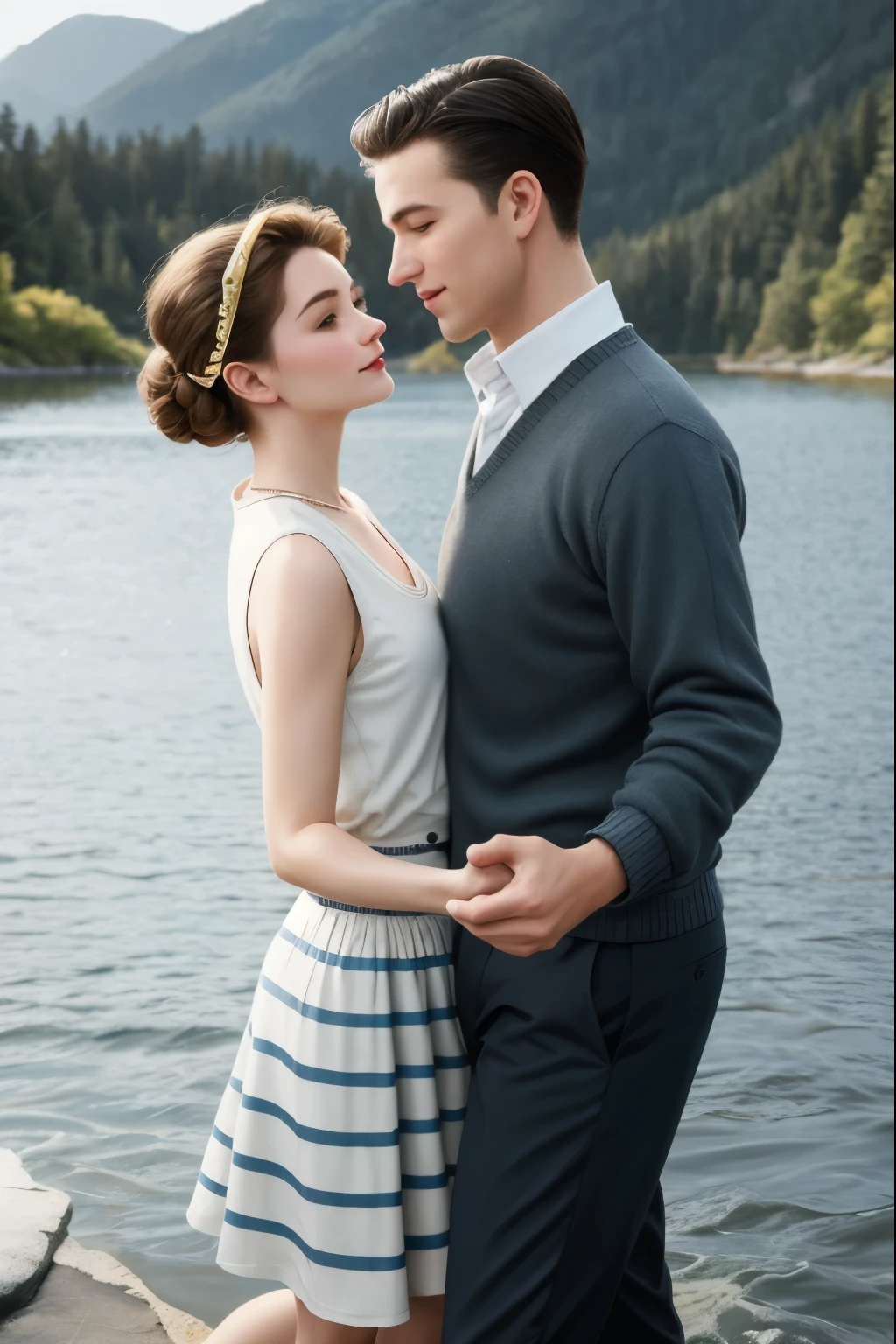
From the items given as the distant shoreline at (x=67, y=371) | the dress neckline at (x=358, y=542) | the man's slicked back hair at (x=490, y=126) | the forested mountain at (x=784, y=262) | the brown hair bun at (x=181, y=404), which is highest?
the forested mountain at (x=784, y=262)

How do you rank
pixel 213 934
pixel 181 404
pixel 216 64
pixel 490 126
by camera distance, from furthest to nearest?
pixel 216 64
pixel 213 934
pixel 181 404
pixel 490 126

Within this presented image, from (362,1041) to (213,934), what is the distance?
483 centimetres

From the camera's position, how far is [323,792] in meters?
1.39

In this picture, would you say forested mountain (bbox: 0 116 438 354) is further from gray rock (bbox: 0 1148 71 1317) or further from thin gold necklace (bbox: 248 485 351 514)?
thin gold necklace (bbox: 248 485 351 514)

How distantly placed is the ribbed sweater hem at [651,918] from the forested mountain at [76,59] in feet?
23.6

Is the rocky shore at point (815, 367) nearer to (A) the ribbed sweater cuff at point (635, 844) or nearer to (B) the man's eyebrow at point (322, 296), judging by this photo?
(B) the man's eyebrow at point (322, 296)

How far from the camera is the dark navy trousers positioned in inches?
55.0

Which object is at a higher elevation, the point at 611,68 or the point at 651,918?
the point at 611,68

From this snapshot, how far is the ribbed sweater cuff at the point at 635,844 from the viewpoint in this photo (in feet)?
4.10

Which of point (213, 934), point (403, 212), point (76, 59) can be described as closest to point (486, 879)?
point (403, 212)

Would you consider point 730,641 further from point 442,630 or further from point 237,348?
point 237,348

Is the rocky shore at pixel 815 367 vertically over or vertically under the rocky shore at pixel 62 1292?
over

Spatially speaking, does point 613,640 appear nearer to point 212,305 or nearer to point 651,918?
point 651,918

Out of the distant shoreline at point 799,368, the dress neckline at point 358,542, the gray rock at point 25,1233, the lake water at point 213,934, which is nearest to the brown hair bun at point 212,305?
the dress neckline at point 358,542
